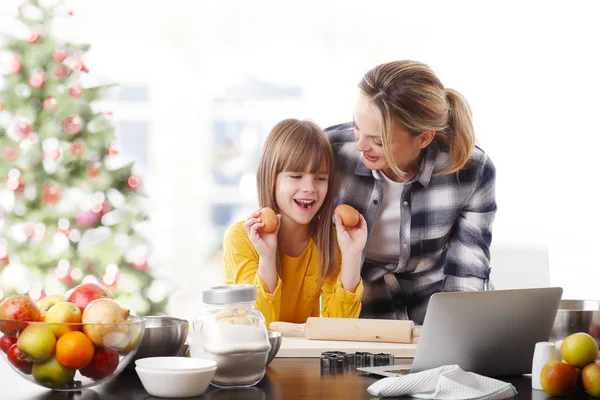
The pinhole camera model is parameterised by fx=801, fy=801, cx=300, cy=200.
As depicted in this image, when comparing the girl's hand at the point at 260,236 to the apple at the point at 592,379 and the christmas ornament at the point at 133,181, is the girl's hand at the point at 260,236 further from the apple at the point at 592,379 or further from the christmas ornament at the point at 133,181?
the christmas ornament at the point at 133,181

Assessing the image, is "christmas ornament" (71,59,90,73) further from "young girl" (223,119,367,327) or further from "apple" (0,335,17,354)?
"apple" (0,335,17,354)

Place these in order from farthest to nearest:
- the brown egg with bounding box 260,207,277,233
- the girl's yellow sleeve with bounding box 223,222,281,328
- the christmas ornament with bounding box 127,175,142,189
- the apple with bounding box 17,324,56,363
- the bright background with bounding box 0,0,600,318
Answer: the bright background with bounding box 0,0,600,318
the christmas ornament with bounding box 127,175,142,189
the girl's yellow sleeve with bounding box 223,222,281,328
the brown egg with bounding box 260,207,277,233
the apple with bounding box 17,324,56,363

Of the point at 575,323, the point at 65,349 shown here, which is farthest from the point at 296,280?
the point at 65,349

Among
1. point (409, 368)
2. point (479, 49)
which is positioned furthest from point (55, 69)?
point (409, 368)

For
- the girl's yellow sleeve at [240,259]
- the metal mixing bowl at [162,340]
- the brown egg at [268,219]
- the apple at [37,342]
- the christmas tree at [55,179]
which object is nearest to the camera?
the apple at [37,342]

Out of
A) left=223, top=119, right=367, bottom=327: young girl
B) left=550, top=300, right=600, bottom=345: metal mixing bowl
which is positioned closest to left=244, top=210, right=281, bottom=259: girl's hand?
left=223, top=119, right=367, bottom=327: young girl

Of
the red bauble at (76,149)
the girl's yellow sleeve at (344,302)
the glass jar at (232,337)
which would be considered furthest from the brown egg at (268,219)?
the red bauble at (76,149)

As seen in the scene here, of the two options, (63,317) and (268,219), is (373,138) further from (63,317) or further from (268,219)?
(63,317)

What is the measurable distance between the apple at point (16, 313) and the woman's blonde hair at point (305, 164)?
1178 millimetres

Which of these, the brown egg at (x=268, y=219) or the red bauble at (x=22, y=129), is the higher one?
the red bauble at (x=22, y=129)

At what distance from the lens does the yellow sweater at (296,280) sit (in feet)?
7.97

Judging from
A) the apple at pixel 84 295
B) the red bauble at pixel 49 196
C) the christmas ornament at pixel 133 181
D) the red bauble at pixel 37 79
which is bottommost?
the apple at pixel 84 295

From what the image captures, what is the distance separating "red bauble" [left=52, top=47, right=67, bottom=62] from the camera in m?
4.42

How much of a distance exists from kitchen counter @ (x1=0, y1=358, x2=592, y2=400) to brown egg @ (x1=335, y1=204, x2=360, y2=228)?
0.84 m
